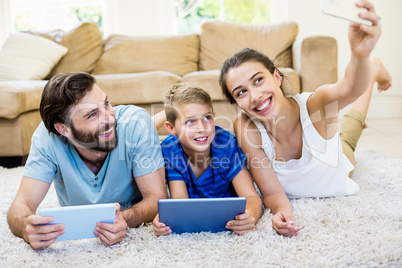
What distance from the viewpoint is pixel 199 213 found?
1.18 m

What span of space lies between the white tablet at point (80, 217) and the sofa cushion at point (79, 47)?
2432mm

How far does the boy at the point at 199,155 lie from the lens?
4.72 ft

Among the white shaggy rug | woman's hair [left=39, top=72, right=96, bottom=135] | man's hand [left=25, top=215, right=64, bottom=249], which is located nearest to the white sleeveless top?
the white shaggy rug

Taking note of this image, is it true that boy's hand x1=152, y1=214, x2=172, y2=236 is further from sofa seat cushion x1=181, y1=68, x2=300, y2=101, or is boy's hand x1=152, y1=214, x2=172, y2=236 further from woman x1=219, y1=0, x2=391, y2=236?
sofa seat cushion x1=181, y1=68, x2=300, y2=101

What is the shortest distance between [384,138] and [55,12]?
11.7 feet

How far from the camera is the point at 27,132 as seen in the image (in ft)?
7.99

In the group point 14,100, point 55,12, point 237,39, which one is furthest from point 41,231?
point 55,12

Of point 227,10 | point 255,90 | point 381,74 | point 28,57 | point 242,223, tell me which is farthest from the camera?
point 227,10

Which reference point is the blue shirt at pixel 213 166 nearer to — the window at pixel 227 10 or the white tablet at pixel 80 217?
the white tablet at pixel 80 217

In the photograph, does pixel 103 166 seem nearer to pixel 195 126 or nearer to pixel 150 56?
pixel 195 126

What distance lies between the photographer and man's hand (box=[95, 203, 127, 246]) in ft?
3.76

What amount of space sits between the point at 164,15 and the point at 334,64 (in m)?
2.05

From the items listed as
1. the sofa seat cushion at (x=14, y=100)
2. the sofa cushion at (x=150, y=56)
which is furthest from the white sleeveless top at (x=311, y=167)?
the sofa cushion at (x=150, y=56)

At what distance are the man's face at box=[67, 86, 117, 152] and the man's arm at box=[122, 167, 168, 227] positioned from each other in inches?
7.4
